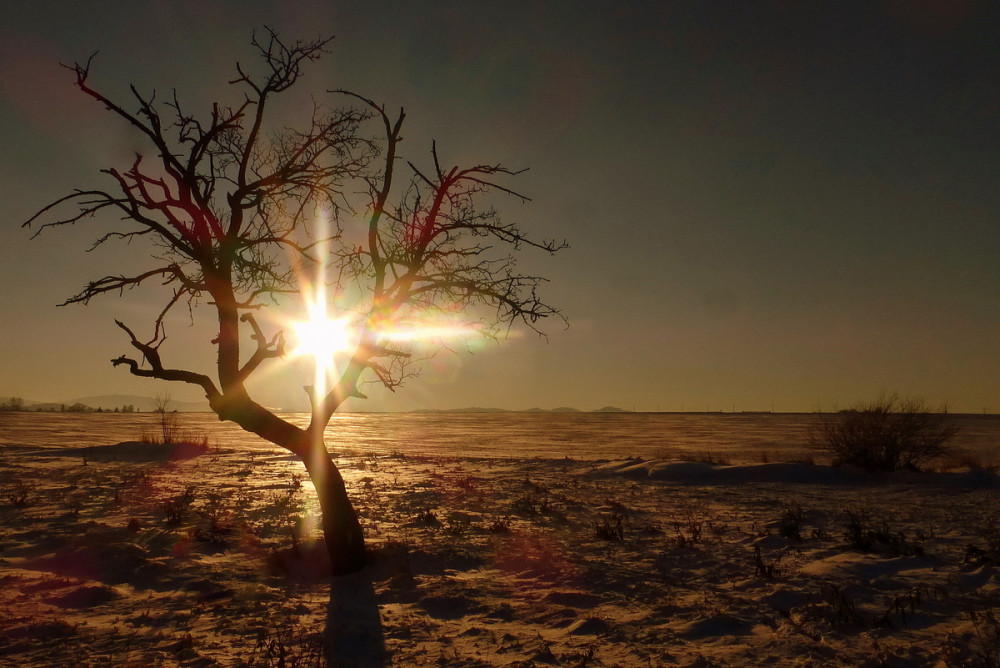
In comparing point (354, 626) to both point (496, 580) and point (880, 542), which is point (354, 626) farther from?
point (880, 542)

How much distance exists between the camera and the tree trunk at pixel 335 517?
7375mm

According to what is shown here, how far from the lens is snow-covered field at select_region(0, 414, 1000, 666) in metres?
5.10

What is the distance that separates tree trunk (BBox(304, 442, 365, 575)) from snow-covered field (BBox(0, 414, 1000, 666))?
9.9 inches

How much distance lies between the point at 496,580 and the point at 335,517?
201 cm

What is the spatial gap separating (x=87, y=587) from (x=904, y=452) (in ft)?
70.4

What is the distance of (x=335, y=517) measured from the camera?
293 inches

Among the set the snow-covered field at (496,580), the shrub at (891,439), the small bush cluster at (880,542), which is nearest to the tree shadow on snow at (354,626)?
the snow-covered field at (496,580)

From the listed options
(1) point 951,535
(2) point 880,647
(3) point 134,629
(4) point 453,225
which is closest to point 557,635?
(2) point 880,647

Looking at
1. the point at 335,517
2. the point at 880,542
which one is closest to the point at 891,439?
the point at 880,542

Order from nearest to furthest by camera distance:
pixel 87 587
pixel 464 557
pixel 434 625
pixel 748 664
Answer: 1. pixel 748 664
2. pixel 434 625
3. pixel 87 587
4. pixel 464 557

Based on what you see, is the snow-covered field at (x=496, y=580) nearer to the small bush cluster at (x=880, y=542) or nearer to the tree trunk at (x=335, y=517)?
the small bush cluster at (x=880, y=542)

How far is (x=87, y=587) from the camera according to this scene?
6.55 metres

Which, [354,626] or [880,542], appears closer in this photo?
[354,626]

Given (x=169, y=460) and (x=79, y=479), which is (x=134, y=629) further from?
(x=169, y=460)
